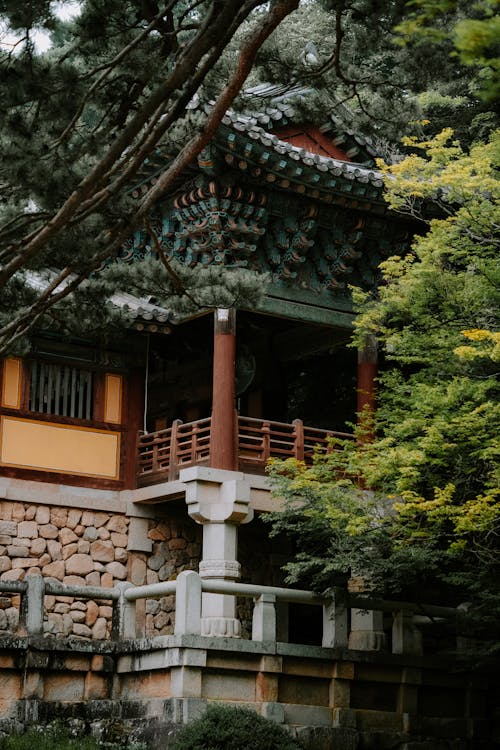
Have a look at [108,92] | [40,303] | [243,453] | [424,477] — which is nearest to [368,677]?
[424,477]

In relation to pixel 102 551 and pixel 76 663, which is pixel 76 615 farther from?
pixel 76 663

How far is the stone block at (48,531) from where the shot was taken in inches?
730

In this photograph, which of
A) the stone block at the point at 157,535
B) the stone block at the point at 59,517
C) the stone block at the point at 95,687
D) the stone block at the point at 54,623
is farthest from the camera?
the stone block at the point at 157,535

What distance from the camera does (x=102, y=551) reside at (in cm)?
1905

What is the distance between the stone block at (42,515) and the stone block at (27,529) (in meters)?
0.07

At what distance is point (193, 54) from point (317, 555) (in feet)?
28.8

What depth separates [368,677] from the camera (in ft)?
56.7

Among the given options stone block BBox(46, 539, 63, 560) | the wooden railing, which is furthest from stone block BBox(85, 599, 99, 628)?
the wooden railing

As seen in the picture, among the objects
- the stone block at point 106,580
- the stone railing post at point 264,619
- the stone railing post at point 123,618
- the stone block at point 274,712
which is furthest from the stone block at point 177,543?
the stone block at point 274,712

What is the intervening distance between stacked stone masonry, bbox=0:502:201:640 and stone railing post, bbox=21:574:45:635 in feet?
6.61

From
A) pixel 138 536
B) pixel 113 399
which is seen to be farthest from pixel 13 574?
pixel 113 399

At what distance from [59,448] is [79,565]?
5.61 feet

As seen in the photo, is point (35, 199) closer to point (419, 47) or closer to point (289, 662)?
point (419, 47)

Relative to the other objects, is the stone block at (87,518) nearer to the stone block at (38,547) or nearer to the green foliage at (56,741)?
the stone block at (38,547)
